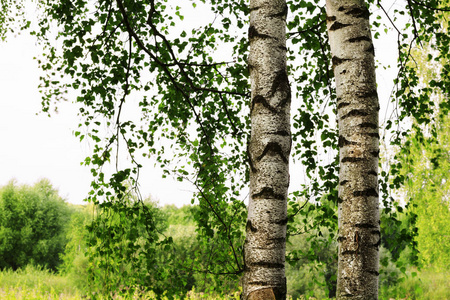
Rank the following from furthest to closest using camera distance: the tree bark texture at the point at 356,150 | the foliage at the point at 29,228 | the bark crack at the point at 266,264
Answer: the foliage at the point at 29,228 → the tree bark texture at the point at 356,150 → the bark crack at the point at 266,264

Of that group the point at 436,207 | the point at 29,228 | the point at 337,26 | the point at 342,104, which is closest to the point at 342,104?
the point at 342,104

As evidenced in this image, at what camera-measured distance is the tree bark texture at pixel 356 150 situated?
2406mm

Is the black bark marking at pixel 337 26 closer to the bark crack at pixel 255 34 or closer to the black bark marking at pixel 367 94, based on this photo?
the black bark marking at pixel 367 94

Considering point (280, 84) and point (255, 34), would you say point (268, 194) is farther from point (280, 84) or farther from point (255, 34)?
point (255, 34)

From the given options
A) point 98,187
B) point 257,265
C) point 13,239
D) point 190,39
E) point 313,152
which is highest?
point 190,39

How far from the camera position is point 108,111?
171 inches

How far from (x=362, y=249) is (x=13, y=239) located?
23864 millimetres

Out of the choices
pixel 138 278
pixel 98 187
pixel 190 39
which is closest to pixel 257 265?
pixel 98 187

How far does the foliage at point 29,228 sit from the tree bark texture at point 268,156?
22487 mm

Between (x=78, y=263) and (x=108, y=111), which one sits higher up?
(x=108, y=111)

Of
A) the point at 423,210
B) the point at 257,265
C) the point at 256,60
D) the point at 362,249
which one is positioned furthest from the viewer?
the point at 423,210

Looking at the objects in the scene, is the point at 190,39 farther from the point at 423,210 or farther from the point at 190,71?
the point at 423,210

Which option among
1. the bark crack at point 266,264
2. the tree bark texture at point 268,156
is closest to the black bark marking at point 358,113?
the tree bark texture at point 268,156

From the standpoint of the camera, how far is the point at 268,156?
2.09 m
